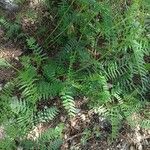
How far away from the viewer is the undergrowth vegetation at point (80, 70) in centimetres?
373

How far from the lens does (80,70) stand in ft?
13.4

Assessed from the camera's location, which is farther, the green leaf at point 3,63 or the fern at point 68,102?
the green leaf at point 3,63

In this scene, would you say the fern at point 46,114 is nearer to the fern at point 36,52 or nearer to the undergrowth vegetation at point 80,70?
the undergrowth vegetation at point 80,70

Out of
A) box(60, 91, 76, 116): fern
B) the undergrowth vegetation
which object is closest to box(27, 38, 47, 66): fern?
the undergrowth vegetation

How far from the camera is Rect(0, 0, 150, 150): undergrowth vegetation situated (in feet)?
12.2

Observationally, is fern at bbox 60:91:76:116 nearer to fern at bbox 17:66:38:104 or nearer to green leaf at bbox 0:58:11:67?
fern at bbox 17:66:38:104

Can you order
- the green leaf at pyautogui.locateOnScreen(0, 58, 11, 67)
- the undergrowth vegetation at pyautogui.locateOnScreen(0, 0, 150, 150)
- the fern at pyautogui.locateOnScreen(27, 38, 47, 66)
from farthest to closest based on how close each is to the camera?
the fern at pyautogui.locateOnScreen(27, 38, 47, 66) → the green leaf at pyautogui.locateOnScreen(0, 58, 11, 67) → the undergrowth vegetation at pyautogui.locateOnScreen(0, 0, 150, 150)

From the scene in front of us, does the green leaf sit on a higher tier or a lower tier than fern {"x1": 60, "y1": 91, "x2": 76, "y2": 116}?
higher

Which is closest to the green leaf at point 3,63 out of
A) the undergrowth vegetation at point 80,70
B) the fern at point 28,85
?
the undergrowth vegetation at point 80,70

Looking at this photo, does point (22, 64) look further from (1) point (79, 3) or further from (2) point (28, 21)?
(1) point (79, 3)

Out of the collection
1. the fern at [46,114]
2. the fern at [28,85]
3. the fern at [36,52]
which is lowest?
the fern at [46,114]

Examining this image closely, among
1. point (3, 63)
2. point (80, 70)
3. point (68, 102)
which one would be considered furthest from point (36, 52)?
point (68, 102)

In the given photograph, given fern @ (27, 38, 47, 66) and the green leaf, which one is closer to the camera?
the green leaf

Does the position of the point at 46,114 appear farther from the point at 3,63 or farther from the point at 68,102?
the point at 3,63
